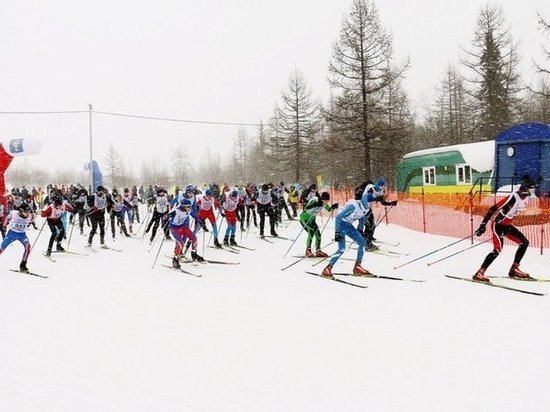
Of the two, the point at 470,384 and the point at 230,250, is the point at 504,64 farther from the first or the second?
the point at 470,384

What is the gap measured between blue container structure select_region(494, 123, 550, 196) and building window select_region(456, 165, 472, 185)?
1991mm

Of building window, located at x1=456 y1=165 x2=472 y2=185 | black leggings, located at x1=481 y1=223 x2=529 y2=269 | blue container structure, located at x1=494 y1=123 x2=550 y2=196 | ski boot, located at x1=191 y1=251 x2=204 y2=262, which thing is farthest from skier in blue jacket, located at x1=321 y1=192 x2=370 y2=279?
building window, located at x1=456 y1=165 x2=472 y2=185

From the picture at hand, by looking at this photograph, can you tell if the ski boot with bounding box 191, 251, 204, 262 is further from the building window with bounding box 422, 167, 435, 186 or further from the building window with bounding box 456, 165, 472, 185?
the building window with bounding box 422, 167, 435, 186

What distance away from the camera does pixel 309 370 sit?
4902 millimetres

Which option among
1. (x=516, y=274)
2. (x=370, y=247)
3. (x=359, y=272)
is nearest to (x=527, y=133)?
(x=370, y=247)

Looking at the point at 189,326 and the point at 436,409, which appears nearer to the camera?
the point at 436,409

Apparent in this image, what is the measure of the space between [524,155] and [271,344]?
16.5 meters

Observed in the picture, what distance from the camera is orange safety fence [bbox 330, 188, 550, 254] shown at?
12.2m

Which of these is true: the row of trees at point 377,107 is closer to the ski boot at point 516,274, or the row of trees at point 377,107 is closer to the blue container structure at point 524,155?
the blue container structure at point 524,155

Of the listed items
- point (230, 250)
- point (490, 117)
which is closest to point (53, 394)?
point (230, 250)

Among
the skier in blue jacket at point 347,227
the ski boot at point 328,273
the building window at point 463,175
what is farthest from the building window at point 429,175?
the ski boot at point 328,273

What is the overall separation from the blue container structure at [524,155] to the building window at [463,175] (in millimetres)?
1991

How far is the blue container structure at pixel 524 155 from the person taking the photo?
17.9 metres

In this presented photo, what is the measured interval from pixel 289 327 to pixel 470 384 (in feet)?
8.27
